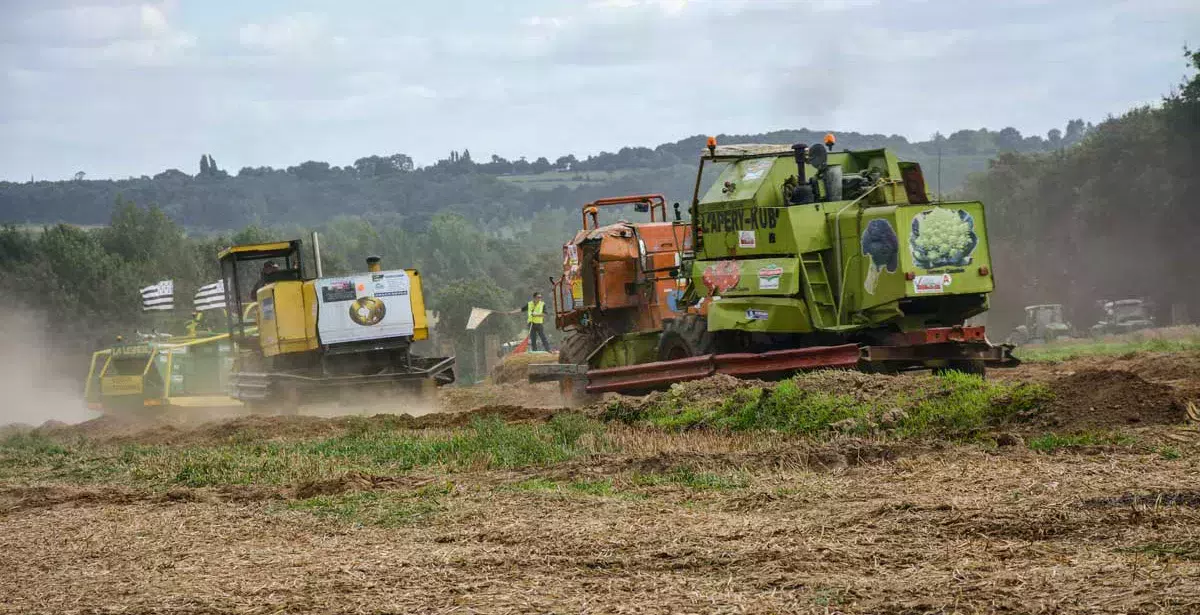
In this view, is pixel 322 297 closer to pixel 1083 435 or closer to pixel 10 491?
pixel 10 491

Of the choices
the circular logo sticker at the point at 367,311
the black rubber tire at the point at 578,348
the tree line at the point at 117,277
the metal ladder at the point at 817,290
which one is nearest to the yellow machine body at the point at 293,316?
the circular logo sticker at the point at 367,311

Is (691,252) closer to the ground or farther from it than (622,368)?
farther from it

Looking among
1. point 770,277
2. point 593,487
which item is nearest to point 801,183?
point 770,277

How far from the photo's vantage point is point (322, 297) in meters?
24.1

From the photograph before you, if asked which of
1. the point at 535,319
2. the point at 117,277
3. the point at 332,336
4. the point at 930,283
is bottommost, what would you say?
the point at 535,319

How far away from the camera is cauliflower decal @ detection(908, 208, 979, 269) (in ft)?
51.4

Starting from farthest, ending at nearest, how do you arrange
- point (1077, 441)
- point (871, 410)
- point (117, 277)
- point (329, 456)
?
point (117, 277), point (329, 456), point (871, 410), point (1077, 441)

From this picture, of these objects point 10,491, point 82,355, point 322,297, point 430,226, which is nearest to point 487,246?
point 430,226

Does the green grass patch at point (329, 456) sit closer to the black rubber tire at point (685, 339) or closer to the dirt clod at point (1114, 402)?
the black rubber tire at point (685, 339)

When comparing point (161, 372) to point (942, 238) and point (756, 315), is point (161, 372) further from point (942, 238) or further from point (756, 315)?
point (942, 238)

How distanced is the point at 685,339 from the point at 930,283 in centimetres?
334

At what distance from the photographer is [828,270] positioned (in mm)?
16547

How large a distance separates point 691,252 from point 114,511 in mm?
9124

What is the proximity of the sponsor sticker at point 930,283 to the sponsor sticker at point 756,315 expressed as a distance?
5.95 ft
